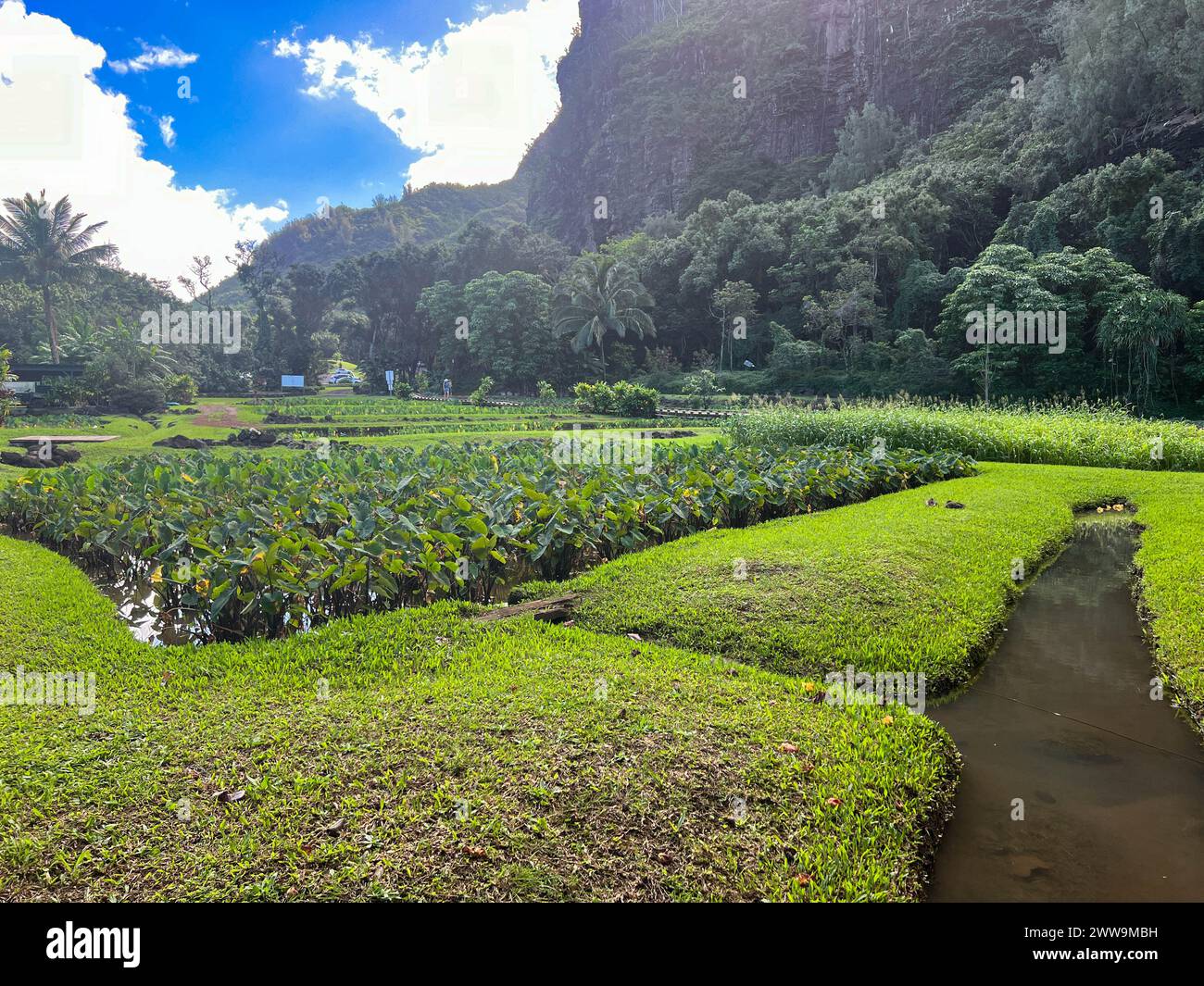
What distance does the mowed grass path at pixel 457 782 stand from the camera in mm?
2346

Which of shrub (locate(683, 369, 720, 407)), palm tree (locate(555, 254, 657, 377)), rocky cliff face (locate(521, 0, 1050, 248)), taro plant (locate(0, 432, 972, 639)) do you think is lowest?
taro plant (locate(0, 432, 972, 639))

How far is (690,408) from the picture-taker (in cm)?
2933

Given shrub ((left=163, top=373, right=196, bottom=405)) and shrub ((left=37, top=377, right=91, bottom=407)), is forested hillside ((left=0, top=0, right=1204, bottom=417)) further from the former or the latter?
shrub ((left=37, top=377, right=91, bottom=407))

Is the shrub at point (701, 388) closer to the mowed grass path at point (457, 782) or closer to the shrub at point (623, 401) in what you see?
the shrub at point (623, 401)

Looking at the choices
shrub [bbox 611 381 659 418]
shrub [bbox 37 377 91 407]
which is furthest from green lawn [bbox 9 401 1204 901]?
shrub [bbox 37 377 91 407]

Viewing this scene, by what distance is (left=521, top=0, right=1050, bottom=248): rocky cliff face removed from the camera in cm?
5609

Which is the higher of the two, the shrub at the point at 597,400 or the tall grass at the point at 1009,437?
the shrub at the point at 597,400

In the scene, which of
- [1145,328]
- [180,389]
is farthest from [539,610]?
[180,389]

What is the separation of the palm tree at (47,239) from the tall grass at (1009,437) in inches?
1574

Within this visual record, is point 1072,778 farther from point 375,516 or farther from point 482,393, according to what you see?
point 482,393

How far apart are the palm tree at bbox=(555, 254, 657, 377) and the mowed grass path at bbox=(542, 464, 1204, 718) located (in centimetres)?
3192

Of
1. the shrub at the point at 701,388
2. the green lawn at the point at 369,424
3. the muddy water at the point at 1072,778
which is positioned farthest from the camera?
the shrub at the point at 701,388

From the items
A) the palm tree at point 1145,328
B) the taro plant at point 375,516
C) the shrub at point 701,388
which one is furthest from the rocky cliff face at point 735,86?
the taro plant at point 375,516

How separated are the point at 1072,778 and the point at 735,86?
3152 inches
